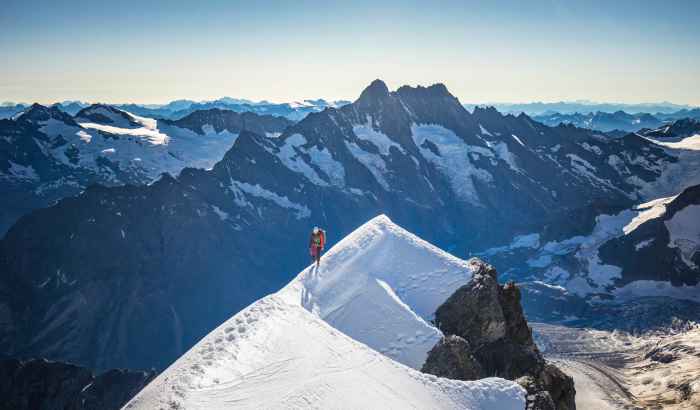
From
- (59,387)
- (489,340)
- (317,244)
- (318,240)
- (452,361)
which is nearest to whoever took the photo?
(452,361)

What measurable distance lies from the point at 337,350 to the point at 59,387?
96.0 m

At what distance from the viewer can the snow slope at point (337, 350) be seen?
20562 mm

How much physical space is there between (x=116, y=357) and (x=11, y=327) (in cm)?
4499

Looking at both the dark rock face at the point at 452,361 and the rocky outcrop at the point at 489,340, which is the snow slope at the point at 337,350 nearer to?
the dark rock face at the point at 452,361

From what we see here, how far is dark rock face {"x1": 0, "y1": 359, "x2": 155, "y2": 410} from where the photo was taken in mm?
92562

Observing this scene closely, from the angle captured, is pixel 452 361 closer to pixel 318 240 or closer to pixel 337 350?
Answer: pixel 337 350

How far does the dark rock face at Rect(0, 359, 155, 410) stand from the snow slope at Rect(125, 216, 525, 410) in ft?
267

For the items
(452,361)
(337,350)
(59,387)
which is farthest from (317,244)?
(59,387)

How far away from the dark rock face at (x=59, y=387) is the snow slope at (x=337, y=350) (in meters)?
81.4

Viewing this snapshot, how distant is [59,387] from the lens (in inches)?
3693

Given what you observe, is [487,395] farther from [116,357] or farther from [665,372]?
[116,357]

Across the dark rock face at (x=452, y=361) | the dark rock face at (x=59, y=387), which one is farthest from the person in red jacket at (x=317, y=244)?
the dark rock face at (x=59, y=387)

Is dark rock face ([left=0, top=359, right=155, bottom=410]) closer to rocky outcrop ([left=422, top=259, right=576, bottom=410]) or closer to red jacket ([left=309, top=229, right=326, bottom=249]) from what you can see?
red jacket ([left=309, top=229, right=326, bottom=249])

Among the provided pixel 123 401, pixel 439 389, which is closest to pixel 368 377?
pixel 439 389
